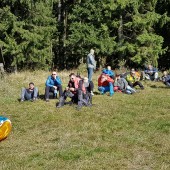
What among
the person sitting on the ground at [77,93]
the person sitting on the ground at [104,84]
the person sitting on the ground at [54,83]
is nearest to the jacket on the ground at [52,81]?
the person sitting on the ground at [54,83]

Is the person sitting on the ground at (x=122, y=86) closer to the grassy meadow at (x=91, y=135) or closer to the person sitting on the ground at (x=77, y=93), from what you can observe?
the grassy meadow at (x=91, y=135)

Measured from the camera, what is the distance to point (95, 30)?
28.1 meters

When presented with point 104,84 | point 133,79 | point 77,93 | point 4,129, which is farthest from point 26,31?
point 4,129

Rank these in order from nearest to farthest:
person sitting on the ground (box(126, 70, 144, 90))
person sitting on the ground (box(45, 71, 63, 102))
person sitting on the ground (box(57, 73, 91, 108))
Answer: person sitting on the ground (box(57, 73, 91, 108)), person sitting on the ground (box(45, 71, 63, 102)), person sitting on the ground (box(126, 70, 144, 90))

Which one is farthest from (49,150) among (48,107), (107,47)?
A: (107,47)

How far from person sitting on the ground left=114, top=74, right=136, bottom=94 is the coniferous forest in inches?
355

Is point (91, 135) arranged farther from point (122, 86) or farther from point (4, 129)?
point (122, 86)

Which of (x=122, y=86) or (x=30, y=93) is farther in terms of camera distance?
(x=122, y=86)

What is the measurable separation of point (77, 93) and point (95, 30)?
563 inches

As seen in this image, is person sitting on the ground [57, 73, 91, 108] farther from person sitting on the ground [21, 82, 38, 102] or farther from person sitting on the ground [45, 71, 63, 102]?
person sitting on the ground [21, 82, 38, 102]

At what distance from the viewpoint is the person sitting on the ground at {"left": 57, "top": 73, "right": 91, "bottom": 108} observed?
14215 mm

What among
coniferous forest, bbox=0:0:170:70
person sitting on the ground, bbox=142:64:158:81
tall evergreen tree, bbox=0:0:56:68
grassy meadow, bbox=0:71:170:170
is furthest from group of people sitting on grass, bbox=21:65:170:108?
tall evergreen tree, bbox=0:0:56:68

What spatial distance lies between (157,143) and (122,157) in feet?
4.68

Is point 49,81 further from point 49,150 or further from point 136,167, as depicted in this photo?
point 136,167
